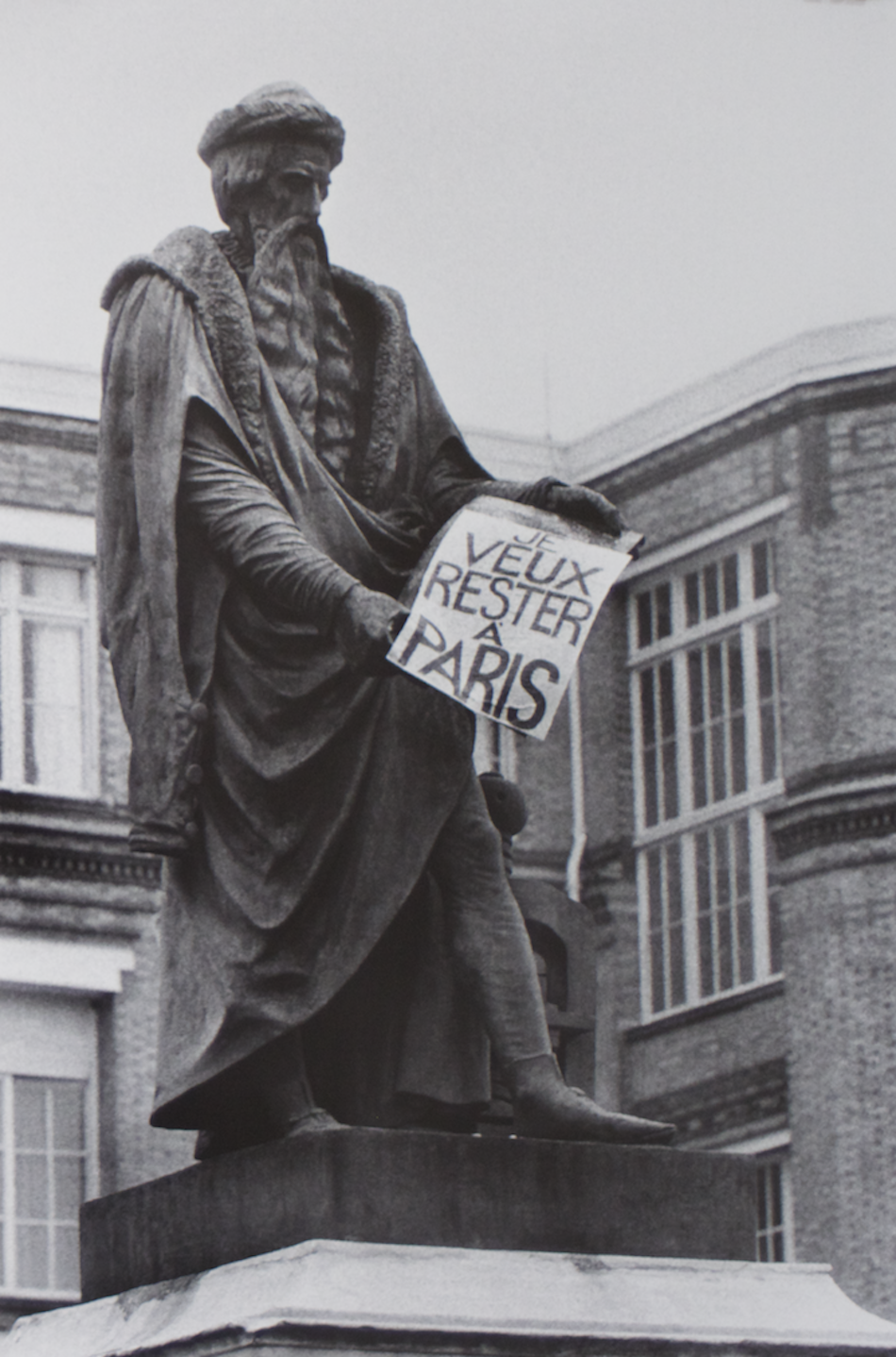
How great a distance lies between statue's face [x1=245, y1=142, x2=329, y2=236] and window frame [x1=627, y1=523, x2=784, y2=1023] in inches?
825

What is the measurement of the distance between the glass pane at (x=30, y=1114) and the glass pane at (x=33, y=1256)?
0.65 meters

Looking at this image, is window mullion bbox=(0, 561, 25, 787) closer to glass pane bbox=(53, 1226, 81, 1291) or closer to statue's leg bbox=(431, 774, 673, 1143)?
glass pane bbox=(53, 1226, 81, 1291)

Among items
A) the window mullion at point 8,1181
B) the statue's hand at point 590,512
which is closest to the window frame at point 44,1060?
the window mullion at point 8,1181

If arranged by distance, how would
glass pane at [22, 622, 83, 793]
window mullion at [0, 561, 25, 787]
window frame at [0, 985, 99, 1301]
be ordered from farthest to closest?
glass pane at [22, 622, 83, 793], window mullion at [0, 561, 25, 787], window frame at [0, 985, 99, 1301]

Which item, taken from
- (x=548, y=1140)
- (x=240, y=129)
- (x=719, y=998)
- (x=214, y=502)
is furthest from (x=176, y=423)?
(x=719, y=998)

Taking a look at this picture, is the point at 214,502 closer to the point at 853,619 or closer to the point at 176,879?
the point at 176,879

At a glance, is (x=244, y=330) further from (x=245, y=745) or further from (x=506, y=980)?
(x=506, y=980)

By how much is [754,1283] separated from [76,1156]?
64.9 ft

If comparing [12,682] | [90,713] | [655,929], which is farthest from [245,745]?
[655,929]

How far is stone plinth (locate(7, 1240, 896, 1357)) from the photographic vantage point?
17.0 ft

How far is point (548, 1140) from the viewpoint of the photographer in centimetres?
561

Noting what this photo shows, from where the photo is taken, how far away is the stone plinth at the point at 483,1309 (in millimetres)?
5172

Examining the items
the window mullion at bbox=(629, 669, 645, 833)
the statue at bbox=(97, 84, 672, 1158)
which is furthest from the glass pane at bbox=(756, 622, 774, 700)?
the statue at bbox=(97, 84, 672, 1158)

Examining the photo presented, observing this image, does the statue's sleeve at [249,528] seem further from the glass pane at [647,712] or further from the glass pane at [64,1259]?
the glass pane at [647,712]
